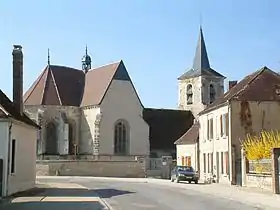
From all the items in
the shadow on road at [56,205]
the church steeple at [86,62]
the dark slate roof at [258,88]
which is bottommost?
the shadow on road at [56,205]

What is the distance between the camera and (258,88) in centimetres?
4325

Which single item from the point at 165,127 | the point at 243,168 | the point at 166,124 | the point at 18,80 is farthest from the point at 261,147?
the point at 166,124

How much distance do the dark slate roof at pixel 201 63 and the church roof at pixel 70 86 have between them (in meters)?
17.7

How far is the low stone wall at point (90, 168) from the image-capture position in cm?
6044

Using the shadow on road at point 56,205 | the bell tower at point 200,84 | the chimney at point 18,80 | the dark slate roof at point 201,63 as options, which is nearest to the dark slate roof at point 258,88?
the chimney at point 18,80

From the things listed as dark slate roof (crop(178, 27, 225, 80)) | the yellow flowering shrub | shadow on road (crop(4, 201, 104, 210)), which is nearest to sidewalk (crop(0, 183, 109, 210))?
shadow on road (crop(4, 201, 104, 210))

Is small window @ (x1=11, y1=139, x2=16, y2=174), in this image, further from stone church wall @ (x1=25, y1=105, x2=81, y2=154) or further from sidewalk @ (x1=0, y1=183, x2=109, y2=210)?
stone church wall @ (x1=25, y1=105, x2=81, y2=154)

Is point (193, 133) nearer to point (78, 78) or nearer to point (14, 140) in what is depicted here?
point (78, 78)

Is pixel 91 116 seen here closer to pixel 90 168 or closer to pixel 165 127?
pixel 90 168

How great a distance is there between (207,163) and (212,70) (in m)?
39.2

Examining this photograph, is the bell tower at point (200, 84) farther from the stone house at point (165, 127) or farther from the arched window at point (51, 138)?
the arched window at point (51, 138)

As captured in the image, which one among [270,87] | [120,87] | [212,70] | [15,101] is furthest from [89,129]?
[15,101]

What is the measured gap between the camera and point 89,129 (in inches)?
2795

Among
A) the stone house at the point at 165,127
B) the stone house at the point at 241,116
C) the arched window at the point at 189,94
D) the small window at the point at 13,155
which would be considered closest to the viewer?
the small window at the point at 13,155
